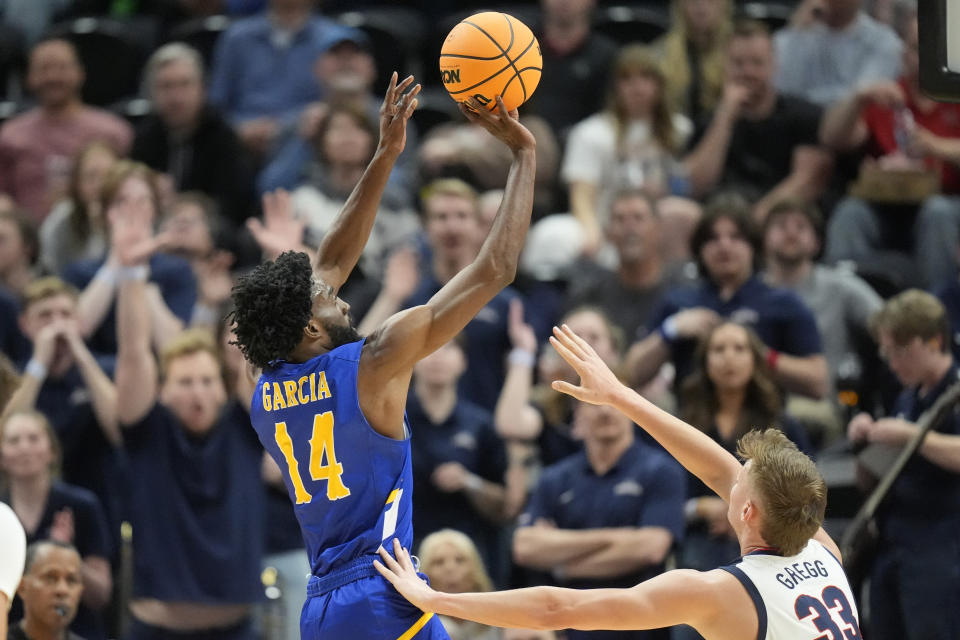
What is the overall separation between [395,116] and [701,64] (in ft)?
19.9

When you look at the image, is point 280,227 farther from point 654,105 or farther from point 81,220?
point 654,105

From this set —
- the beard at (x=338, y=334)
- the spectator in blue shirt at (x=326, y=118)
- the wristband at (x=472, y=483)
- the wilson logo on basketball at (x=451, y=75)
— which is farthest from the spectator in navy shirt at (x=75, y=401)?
the wilson logo on basketball at (x=451, y=75)

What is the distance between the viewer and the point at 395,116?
227 inches

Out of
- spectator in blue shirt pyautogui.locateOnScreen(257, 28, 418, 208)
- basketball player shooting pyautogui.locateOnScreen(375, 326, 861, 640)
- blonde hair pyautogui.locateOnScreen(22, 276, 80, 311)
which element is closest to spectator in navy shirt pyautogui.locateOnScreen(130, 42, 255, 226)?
spectator in blue shirt pyautogui.locateOnScreen(257, 28, 418, 208)

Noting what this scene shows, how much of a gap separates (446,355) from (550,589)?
407 cm

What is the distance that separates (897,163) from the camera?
1038 cm

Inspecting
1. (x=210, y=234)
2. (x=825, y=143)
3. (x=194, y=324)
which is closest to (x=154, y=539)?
(x=194, y=324)

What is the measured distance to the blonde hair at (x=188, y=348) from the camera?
837 cm

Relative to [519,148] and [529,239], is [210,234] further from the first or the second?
[519,148]

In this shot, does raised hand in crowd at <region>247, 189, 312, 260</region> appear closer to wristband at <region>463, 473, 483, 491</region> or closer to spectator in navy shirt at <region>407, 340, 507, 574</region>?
spectator in navy shirt at <region>407, 340, 507, 574</region>

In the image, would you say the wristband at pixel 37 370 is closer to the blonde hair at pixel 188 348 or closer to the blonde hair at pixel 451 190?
the blonde hair at pixel 188 348

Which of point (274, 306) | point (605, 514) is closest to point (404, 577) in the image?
point (274, 306)

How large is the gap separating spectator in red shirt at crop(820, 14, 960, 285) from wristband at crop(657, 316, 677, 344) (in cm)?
185

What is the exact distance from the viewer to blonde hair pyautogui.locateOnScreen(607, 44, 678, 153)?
10.6 m
